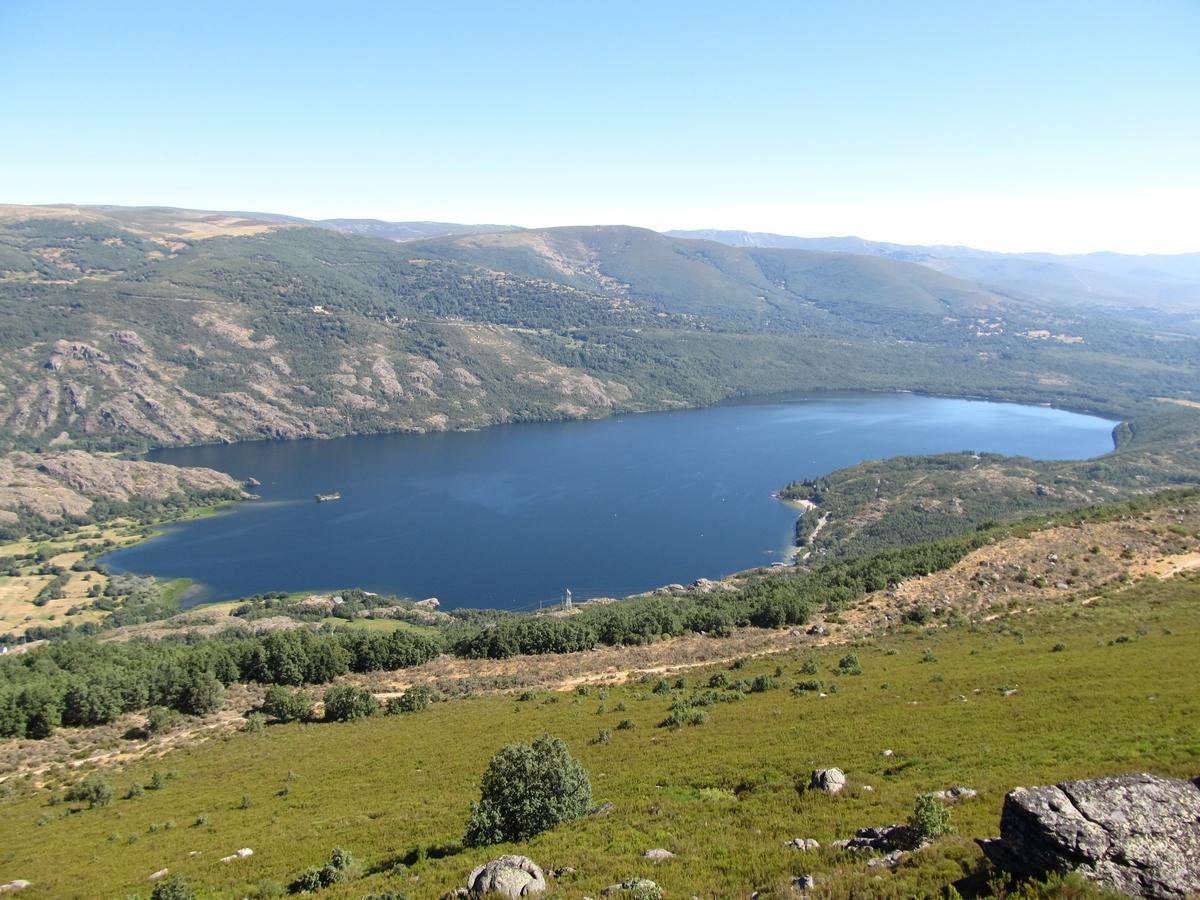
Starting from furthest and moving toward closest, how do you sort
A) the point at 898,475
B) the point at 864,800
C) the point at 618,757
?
the point at 898,475
the point at 618,757
the point at 864,800

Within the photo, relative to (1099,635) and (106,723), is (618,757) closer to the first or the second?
(1099,635)

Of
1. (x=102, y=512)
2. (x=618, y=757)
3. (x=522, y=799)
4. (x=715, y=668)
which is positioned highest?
(x=522, y=799)

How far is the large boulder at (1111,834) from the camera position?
386 inches

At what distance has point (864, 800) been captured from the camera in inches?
687

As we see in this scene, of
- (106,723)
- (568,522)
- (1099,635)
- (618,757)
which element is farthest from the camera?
(568,522)

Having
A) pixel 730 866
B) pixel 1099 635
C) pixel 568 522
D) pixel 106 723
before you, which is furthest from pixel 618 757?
pixel 568 522

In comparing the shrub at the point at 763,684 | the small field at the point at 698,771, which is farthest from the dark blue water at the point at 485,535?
the shrub at the point at 763,684

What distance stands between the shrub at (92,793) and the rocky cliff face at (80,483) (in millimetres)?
150165

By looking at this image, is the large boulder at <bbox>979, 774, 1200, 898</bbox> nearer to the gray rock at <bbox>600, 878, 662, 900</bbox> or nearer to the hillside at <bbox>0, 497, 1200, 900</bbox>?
the hillside at <bbox>0, 497, 1200, 900</bbox>

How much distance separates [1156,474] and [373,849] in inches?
7553

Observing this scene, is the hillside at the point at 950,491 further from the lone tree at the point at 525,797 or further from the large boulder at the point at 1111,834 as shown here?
the large boulder at the point at 1111,834

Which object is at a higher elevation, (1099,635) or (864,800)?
(864,800)

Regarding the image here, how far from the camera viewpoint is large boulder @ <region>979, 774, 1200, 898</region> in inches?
386

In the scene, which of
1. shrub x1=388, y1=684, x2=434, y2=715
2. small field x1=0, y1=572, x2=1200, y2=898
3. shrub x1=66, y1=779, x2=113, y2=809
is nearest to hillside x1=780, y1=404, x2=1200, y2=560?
small field x1=0, y1=572, x2=1200, y2=898
